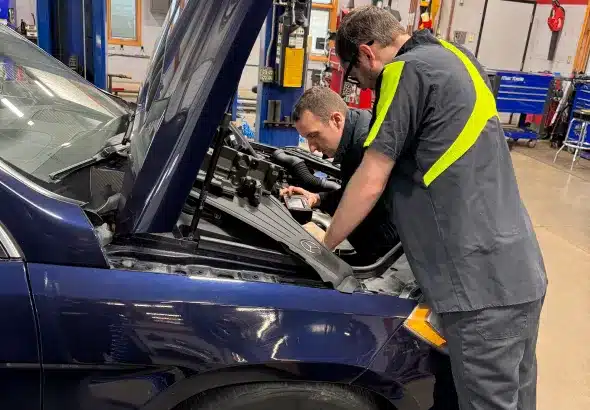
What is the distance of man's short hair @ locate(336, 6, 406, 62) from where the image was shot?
1.50 m

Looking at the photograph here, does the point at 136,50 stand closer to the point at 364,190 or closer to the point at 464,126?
the point at 364,190

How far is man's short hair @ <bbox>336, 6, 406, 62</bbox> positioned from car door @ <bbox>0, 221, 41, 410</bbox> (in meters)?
1.01

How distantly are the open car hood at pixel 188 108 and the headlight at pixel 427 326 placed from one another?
0.69 m

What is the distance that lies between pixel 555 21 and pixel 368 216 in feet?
31.2

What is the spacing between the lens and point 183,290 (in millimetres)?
1263

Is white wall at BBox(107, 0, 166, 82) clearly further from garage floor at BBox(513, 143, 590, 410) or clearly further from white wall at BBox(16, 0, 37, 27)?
garage floor at BBox(513, 143, 590, 410)

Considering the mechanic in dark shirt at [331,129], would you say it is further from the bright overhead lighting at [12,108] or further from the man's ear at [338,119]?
the bright overhead lighting at [12,108]

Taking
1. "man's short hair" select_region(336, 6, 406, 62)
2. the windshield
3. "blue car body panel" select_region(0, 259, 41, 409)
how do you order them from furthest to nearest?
the windshield, "man's short hair" select_region(336, 6, 406, 62), "blue car body panel" select_region(0, 259, 41, 409)

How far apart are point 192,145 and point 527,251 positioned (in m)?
0.96

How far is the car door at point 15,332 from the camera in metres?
1.16

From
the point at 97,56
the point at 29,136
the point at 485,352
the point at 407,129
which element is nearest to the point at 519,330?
the point at 485,352

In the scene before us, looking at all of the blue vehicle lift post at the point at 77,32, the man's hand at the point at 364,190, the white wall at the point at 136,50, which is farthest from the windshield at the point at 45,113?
the white wall at the point at 136,50

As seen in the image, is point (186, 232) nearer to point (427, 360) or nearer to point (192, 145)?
point (192, 145)

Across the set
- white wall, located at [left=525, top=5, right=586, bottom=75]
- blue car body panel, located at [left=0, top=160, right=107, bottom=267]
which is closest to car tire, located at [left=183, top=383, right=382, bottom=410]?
blue car body panel, located at [left=0, top=160, right=107, bottom=267]
